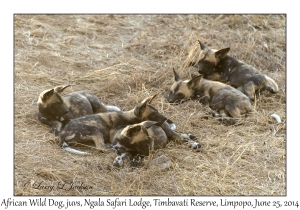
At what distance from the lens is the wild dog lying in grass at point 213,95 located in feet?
22.9

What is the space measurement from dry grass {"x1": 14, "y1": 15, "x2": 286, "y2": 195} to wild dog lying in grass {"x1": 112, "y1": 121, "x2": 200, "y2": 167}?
0.13 meters

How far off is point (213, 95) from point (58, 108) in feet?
7.43

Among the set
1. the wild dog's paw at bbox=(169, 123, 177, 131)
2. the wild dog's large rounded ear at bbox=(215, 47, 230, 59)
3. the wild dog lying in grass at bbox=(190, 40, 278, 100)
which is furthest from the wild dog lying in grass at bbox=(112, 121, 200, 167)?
the wild dog's large rounded ear at bbox=(215, 47, 230, 59)

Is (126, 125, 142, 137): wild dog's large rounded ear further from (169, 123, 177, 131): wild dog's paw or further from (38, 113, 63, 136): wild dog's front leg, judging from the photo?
(38, 113, 63, 136): wild dog's front leg

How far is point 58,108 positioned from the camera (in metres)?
6.32

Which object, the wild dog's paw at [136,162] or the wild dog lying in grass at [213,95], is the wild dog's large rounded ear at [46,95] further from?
the wild dog lying in grass at [213,95]

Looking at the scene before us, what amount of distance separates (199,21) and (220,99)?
12.4ft

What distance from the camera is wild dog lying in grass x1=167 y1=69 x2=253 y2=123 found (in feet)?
22.9

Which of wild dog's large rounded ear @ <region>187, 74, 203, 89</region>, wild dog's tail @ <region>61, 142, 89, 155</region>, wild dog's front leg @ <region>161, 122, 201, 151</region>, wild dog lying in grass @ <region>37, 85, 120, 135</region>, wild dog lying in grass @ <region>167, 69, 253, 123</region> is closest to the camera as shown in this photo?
wild dog's tail @ <region>61, 142, 89, 155</region>

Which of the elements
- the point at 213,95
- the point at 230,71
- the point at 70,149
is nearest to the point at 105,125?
the point at 70,149

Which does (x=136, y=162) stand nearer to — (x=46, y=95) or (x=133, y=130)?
(x=133, y=130)

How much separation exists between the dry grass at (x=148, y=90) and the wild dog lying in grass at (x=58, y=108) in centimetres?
16

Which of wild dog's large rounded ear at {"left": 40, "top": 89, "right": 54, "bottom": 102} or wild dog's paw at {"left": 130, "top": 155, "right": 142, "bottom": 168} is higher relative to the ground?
wild dog's large rounded ear at {"left": 40, "top": 89, "right": 54, "bottom": 102}

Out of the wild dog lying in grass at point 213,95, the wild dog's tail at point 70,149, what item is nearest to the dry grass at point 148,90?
the wild dog's tail at point 70,149
